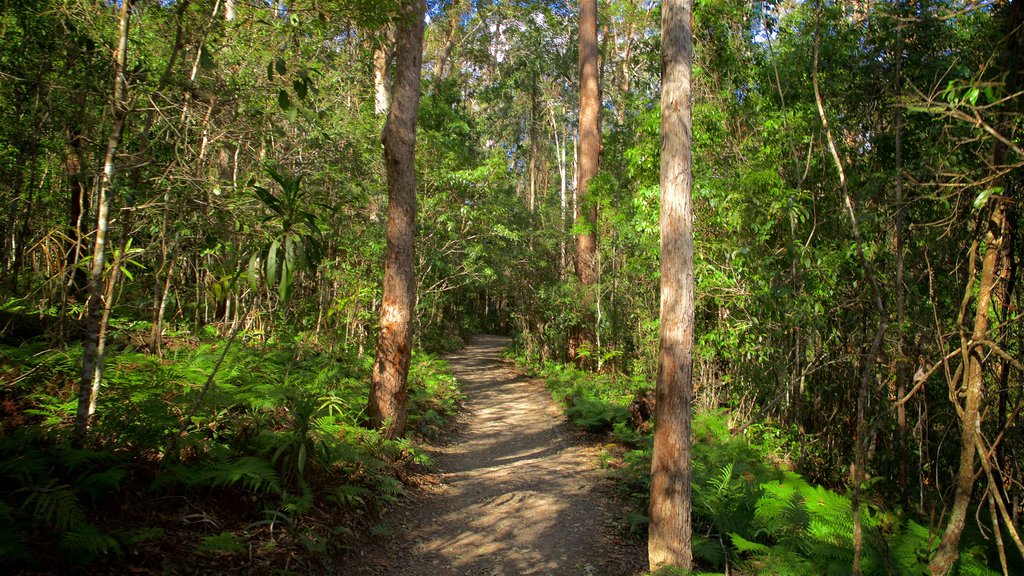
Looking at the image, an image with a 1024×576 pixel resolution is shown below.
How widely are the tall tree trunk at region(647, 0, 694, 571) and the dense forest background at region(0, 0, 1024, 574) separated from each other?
25.3 inches

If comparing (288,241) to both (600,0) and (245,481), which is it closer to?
(245,481)

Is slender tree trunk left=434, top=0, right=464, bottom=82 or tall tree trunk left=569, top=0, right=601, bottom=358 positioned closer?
tall tree trunk left=569, top=0, right=601, bottom=358

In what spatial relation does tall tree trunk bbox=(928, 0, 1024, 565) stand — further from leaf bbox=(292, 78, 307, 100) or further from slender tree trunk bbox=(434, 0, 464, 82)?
slender tree trunk bbox=(434, 0, 464, 82)

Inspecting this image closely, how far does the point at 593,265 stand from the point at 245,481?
10.7m

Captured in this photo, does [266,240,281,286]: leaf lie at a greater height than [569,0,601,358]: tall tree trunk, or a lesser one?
lesser

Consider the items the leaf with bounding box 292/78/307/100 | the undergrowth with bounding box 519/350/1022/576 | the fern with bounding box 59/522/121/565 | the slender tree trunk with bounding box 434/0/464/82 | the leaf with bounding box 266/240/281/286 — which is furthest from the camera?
the slender tree trunk with bounding box 434/0/464/82

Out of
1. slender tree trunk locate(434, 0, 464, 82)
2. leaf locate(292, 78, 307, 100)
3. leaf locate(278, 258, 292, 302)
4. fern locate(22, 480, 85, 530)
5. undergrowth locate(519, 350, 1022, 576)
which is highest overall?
slender tree trunk locate(434, 0, 464, 82)

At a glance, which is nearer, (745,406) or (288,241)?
(288,241)

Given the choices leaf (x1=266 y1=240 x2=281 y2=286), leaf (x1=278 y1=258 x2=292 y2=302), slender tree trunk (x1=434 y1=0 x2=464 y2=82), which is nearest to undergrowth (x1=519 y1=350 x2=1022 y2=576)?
leaf (x1=278 y1=258 x2=292 y2=302)

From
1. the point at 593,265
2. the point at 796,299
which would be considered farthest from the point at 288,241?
the point at 593,265

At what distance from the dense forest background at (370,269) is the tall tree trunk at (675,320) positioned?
2.11ft

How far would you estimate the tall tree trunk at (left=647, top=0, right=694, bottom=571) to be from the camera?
14.1ft

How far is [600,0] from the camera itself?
19828 millimetres

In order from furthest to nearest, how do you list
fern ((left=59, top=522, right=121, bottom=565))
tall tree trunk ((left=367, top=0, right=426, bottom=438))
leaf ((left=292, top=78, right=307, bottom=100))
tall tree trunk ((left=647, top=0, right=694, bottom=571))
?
tall tree trunk ((left=367, top=0, right=426, bottom=438)) → leaf ((left=292, top=78, right=307, bottom=100)) → tall tree trunk ((left=647, top=0, right=694, bottom=571)) → fern ((left=59, top=522, right=121, bottom=565))
